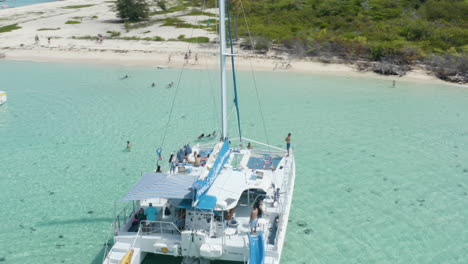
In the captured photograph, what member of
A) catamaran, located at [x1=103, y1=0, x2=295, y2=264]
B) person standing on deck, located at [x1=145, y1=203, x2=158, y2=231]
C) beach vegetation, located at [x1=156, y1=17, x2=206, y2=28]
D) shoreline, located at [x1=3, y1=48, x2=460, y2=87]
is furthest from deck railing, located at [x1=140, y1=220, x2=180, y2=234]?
beach vegetation, located at [x1=156, y1=17, x2=206, y2=28]

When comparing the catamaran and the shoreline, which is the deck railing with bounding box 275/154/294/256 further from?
the shoreline

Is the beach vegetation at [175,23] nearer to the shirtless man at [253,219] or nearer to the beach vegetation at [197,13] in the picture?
the beach vegetation at [197,13]

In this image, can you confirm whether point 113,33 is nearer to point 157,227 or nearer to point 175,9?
point 175,9

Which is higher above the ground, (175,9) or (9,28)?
(175,9)

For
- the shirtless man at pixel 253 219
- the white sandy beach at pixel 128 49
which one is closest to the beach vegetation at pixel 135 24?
the white sandy beach at pixel 128 49

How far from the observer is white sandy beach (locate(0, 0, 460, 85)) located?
46531 millimetres

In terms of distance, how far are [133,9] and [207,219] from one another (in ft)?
190

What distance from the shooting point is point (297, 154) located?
2566 cm

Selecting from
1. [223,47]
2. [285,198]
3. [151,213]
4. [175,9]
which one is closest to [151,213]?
[151,213]

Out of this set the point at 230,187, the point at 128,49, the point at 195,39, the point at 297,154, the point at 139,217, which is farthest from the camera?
the point at 195,39

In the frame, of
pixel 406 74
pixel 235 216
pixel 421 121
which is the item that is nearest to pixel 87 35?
pixel 406 74

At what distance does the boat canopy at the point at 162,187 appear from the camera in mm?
14367

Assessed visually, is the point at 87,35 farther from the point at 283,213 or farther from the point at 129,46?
the point at 283,213

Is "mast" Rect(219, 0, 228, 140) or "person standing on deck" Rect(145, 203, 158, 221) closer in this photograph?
"person standing on deck" Rect(145, 203, 158, 221)
